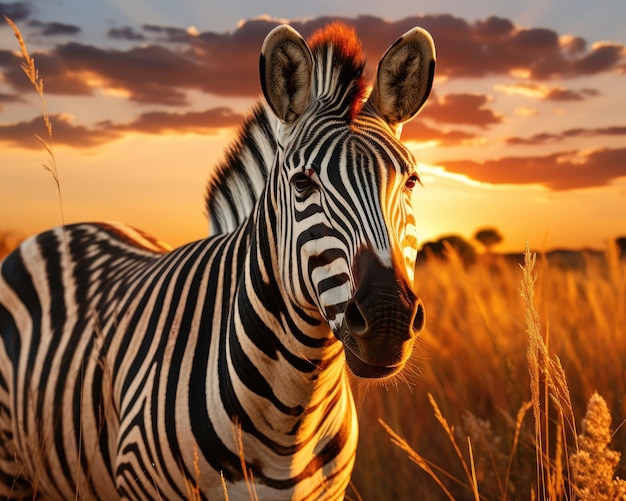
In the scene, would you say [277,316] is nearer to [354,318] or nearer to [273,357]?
[273,357]

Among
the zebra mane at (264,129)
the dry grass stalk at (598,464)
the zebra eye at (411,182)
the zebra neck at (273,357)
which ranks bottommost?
the dry grass stalk at (598,464)

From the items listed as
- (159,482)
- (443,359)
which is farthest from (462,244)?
(159,482)

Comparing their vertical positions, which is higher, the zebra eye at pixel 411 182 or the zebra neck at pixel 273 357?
the zebra eye at pixel 411 182

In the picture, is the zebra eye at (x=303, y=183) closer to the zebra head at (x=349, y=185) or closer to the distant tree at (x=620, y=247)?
the zebra head at (x=349, y=185)

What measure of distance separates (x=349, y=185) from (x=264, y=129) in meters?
1.21

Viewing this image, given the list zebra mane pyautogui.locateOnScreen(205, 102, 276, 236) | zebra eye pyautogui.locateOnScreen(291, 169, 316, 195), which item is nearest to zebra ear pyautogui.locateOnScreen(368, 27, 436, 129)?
zebra eye pyautogui.locateOnScreen(291, 169, 316, 195)

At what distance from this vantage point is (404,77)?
108 inches

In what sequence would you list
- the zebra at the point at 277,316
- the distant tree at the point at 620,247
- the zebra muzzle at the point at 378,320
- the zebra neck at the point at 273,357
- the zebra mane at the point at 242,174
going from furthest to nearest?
the distant tree at the point at 620,247
the zebra mane at the point at 242,174
the zebra neck at the point at 273,357
the zebra at the point at 277,316
the zebra muzzle at the point at 378,320

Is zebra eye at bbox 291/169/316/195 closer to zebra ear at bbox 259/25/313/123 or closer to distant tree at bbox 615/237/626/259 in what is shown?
zebra ear at bbox 259/25/313/123

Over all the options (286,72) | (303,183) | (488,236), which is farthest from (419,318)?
(488,236)

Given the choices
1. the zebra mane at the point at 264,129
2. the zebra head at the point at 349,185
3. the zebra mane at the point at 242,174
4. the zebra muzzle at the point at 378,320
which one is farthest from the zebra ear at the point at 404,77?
the zebra muzzle at the point at 378,320

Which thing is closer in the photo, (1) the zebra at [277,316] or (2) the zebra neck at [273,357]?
(1) the zebra at [277,316]

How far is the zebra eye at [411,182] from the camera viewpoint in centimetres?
253

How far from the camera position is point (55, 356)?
387 cm
